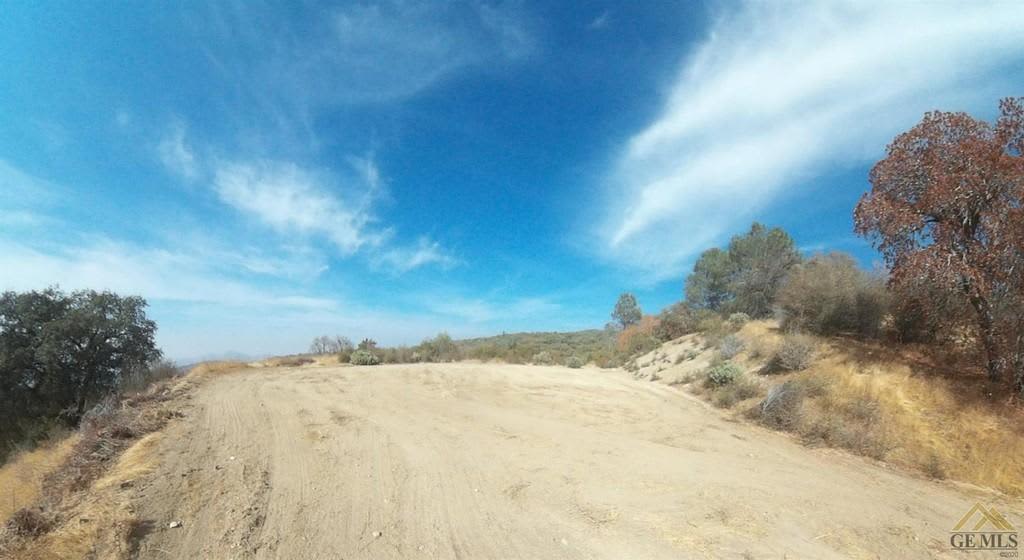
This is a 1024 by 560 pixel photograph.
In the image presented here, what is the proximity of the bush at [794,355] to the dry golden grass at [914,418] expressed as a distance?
525mm

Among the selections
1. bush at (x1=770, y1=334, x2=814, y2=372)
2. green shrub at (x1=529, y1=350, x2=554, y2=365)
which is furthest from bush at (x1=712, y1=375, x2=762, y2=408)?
green shrub at (x1=529, y1=350, x2=554, y2=365)

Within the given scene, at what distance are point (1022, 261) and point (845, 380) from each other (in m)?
3.68

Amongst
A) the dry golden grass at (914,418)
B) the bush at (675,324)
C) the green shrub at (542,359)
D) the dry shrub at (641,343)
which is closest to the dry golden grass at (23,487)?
the dry golden grass at (914,418)

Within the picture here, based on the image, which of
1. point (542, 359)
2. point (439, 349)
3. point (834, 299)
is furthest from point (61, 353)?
point (834, 299)

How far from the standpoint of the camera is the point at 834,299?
39.4 feet

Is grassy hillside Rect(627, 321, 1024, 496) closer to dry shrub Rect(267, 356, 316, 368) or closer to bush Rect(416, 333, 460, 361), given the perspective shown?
bush Rect(416, 333, 460, 361)

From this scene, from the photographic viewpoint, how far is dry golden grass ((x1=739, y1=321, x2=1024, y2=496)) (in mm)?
6043

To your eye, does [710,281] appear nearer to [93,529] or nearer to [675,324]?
[675,324]

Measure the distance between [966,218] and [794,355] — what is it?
4.63 meters

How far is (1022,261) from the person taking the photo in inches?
277

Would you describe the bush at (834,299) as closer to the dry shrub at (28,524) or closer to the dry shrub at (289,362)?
the dry shrub at (28,524)

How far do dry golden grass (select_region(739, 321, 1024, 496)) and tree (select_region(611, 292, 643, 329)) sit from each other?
30543mm

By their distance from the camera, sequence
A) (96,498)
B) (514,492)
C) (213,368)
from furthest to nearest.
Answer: (213,368) < (514,492) < (96,498)

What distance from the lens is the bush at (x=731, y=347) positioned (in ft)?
44.3
